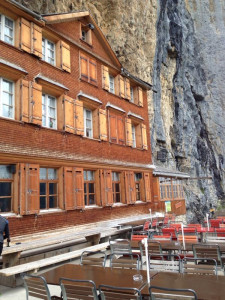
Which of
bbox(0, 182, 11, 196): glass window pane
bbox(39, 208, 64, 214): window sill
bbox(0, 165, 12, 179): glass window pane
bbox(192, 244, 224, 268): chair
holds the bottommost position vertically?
bbox(192, 244, 224, 268): chair

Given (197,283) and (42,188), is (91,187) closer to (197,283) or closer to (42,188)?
(42,188)

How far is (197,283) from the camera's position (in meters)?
3.82

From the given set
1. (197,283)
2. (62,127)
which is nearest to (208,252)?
(197,283)

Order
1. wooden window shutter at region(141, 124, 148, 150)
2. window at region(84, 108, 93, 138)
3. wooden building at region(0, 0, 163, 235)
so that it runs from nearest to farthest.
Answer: wooden building at region(0, 0, 163, 235) → window at region(84, 108, 93, 138) → wooden window shutter at region(141, 124, 148, 150)

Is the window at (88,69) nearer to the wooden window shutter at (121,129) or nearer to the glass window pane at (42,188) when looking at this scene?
the wooden window shutter at (121,129)

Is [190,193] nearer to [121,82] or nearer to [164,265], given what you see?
[121,82]

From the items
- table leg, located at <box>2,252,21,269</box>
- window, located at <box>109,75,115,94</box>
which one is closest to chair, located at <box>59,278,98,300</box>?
table leg, located at <box>2,252,21,269</box>

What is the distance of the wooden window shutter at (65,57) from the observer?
11.8 metres

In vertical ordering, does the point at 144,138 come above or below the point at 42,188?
above

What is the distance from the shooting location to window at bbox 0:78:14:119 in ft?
30.5

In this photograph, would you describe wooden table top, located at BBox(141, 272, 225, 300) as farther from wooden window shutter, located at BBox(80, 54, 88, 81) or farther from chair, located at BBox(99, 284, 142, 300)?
wooden window shutter, located at BBox(80, 54, 88, 81)

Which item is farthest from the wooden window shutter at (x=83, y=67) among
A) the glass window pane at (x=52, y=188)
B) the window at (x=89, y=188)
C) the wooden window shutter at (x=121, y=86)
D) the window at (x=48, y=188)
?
the glass window pane at (x=52, y=188)

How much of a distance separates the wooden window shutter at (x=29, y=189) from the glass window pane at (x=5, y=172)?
38cm

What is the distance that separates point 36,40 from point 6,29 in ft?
3.70
